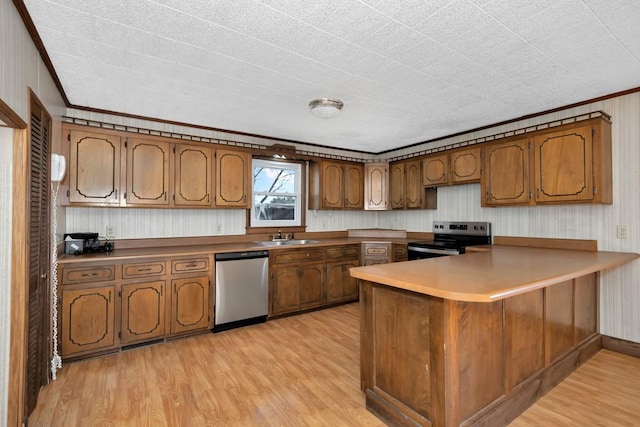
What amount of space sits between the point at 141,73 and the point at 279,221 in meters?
2.63

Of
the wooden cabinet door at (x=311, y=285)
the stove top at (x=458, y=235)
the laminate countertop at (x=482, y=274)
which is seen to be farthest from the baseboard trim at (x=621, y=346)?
the wooden cabinet door at (x=311, y=285)

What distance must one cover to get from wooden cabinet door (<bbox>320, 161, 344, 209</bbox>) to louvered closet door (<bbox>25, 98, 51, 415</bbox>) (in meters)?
3.21

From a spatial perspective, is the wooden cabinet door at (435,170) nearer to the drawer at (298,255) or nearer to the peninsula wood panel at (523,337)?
the drawer at (298,255)

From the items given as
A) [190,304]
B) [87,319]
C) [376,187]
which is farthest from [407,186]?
[87,319]

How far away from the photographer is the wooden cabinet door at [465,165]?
384 cm

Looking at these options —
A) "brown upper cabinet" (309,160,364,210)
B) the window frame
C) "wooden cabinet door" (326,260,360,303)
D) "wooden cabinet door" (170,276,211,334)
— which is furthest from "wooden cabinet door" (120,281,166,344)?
"brown upper cabinet" (309,160,364,210)

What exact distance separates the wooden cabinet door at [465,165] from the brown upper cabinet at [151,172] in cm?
268

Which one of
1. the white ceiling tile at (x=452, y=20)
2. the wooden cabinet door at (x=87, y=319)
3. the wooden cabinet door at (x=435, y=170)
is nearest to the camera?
the white ceiling tile at (x=452, y=20)

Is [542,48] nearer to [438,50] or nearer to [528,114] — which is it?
[438,50]

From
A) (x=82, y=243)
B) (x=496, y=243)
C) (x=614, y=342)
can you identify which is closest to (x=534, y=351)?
(x=614, y=342)

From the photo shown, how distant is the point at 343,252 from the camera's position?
176 inches

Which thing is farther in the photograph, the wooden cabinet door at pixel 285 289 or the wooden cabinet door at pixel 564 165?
the wooden cabinet door at pixel 285 289

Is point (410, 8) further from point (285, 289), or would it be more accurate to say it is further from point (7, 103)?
point (285, 289)

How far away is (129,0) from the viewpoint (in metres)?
1.63
